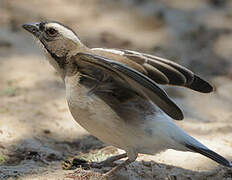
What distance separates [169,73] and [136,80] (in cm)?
94

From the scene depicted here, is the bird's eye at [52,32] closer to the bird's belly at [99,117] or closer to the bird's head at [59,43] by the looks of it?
the bird's head at [59,43]

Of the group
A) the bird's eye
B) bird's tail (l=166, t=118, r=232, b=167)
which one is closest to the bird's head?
the bird's eye

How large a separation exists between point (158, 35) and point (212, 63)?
1151mm

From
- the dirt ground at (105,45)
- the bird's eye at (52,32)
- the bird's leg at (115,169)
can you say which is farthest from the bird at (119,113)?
the dirt ground at (105,45)

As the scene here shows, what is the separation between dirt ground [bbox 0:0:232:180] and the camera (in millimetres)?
4645

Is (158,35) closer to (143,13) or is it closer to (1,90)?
(143,13)

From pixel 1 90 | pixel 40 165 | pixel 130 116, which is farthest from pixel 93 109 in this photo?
pixel 1 90

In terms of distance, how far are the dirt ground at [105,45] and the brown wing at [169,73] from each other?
78 cm

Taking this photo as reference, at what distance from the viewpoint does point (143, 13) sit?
8.67 m

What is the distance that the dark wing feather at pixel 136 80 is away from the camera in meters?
3.67

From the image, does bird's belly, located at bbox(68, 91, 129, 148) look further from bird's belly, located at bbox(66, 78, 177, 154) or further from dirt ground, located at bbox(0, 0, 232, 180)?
dirt ground, located at bbox(0, 0, 232, 180)

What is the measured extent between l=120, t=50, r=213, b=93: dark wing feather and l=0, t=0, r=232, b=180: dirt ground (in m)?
0.77

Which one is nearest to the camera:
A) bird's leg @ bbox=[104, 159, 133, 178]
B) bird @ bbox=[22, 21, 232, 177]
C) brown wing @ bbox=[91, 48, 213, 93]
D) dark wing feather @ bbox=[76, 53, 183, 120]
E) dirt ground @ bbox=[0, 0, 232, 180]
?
dark wing feather @ bbox=[76, 53, 183, 120]

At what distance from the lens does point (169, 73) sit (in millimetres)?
4551
